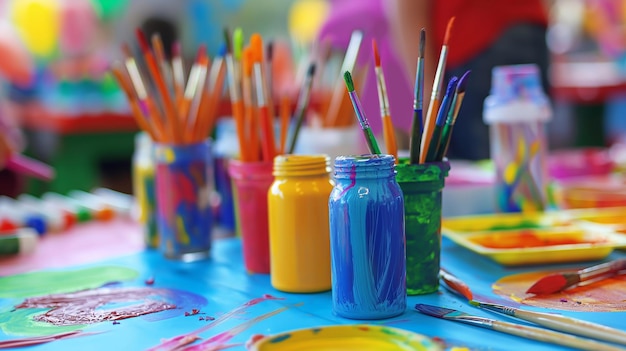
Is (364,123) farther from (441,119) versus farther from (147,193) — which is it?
(147,193)

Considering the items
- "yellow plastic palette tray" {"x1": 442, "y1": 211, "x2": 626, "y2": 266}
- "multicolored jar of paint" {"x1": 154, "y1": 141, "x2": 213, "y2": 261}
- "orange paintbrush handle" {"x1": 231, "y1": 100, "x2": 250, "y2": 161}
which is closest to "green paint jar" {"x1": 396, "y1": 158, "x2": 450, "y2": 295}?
"yellow plastic palette tray" {"x1": 442, "y1": 211, "x2": 626, "y2": 266}

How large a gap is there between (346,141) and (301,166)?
0.33 m

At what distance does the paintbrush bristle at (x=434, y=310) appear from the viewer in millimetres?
644

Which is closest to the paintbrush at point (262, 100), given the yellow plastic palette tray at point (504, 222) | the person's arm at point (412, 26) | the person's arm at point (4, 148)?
the yellow plastic palette tray at point (504, 222)

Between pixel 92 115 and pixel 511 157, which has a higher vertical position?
pixel 92 115

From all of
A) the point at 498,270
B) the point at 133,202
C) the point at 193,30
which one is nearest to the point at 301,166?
the point at 498,270

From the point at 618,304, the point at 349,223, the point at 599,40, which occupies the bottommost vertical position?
the point at 618,304

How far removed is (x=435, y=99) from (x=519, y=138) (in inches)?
17.8

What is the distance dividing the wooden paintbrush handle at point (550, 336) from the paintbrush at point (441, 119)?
0.66 feet

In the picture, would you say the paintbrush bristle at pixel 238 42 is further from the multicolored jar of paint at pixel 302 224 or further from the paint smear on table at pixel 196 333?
the paint smear on table at pixel 196 333

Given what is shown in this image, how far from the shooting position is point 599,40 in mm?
4680

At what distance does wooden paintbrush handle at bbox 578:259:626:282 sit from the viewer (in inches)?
29.1

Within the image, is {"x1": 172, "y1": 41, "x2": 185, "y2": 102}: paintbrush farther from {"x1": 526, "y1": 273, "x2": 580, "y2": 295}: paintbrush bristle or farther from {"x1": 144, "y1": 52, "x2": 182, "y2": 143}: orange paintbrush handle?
{"x1": 526, "y1": 273, "x2": 580, "y2": 295}: paintbrush bristle

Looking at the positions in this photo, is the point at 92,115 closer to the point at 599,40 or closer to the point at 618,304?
the point at 618,304
